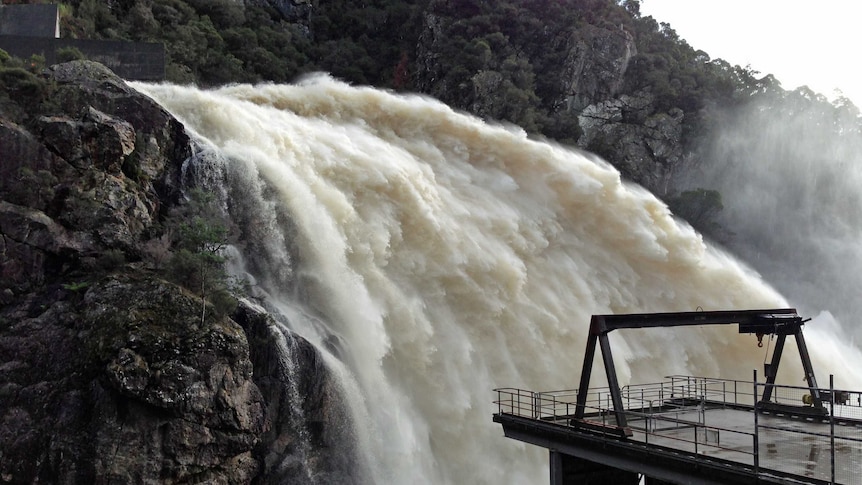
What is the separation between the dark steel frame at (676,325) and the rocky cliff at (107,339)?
25.8ft

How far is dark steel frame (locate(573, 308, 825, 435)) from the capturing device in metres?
17.5

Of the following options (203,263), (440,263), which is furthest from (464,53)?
(203,263)

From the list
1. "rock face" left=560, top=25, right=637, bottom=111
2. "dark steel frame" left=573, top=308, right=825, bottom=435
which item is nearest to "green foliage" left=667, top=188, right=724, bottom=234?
"rock face" left=560, top=25, right=637, bottom=111

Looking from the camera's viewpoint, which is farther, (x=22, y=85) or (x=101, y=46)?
(x=101, y=46)

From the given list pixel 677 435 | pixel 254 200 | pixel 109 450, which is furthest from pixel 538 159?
pixel 109 450

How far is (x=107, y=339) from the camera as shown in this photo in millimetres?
19625

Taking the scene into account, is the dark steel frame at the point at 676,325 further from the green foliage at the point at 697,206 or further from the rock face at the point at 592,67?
the rock face at the point at 592,67

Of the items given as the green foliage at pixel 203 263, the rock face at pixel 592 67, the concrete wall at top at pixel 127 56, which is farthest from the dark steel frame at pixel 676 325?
the rock face at pixel 592 67

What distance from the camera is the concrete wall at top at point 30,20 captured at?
115 ft

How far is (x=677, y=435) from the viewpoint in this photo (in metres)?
17.4

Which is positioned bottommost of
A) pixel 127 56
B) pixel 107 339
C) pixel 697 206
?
pixel 107 339

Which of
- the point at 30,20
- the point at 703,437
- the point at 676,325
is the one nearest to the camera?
the point at 703,437

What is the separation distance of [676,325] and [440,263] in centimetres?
1087

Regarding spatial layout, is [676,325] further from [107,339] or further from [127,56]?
[127,56]
